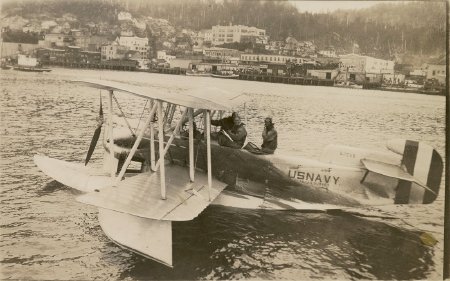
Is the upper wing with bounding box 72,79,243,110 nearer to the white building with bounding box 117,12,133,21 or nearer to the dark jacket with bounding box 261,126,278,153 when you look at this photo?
the dark jacket with bounding box 261,126,278,153

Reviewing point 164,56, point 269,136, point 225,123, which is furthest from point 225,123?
point 164,56

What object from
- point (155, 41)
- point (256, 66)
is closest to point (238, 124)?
point (155, 41)

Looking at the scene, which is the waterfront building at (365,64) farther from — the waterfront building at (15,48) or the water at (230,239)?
the waterfront building at (15,48)

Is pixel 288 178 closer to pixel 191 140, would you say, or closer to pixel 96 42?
pixel 191 140

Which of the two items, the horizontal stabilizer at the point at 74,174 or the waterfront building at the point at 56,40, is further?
the waterfront building at the point at 56,40

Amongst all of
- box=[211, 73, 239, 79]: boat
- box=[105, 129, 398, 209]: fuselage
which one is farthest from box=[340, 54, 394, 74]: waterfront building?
box=[211, 73, 239, 79]: boat

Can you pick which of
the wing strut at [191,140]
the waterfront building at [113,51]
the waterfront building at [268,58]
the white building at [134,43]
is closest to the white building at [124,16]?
the white building at [134,43]

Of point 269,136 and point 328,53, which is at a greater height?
point 328,53
